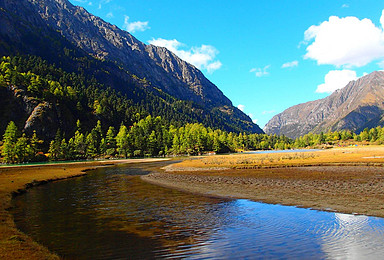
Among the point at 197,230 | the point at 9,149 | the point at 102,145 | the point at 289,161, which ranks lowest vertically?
the point at 289,161

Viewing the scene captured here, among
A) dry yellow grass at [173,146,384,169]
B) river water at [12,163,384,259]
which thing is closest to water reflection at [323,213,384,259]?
river water at [12,163,384,259]

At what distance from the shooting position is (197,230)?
16.4 metres

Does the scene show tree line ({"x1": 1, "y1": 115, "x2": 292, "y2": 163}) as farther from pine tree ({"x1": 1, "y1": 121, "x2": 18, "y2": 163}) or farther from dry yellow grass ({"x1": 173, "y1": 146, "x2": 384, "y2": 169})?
dry yellow grass ({"x1": 173, "y1": 146, "x2": 384, "y2": 169})

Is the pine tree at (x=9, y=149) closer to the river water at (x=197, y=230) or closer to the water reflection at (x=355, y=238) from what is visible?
the river water at (x=197, y=230)

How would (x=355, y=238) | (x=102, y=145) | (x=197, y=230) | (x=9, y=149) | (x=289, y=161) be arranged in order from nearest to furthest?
(x=355, y=238) < (x=197, y=230) < (x=289, y=161) < (x=9, y=149) < (x=102, y=145)

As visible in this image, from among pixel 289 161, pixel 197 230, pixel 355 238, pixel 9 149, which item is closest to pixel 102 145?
pixel 9 149

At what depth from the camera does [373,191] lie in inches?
1044

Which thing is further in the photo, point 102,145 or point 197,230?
point 102,145

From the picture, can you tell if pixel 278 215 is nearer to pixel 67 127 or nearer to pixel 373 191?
pixel 373 191

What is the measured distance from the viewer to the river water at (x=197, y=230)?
1239 centimetres

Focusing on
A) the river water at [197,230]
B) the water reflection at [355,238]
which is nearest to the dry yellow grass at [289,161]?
the river water at [197,230]

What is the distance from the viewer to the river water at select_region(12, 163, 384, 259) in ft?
40.7

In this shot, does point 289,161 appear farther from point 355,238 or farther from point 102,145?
point 102,145

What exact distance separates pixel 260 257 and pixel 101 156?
157331 millimetres
